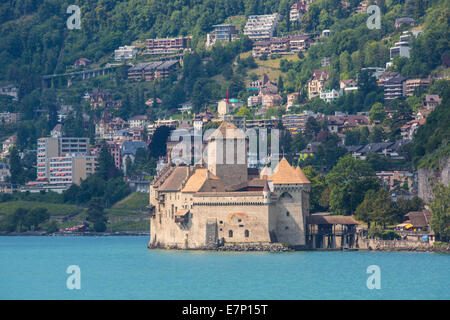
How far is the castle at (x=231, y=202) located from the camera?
101 meters

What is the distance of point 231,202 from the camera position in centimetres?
10125

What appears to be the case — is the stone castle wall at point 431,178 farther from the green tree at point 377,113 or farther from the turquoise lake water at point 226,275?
the green tree at point 377,113

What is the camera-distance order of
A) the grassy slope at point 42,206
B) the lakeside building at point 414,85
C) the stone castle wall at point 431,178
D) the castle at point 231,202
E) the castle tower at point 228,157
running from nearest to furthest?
the castle at point 231,202, the castle tower at point 228,157, the stone castle wall at point 431,178, the grassy slope at point 42,206, the lakeside building at point 414,85

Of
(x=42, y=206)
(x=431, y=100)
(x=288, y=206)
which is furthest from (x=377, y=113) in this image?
(x=288, y=206)

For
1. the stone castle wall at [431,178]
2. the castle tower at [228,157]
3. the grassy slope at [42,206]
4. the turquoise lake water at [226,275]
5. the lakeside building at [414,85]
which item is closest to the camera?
the turquoise lake water at [226,275]

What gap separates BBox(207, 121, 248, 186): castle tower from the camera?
10812 centimetres

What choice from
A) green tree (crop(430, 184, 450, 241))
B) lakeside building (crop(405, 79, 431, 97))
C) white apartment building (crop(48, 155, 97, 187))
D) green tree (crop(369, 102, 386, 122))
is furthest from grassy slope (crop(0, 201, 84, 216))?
green tree (crop(430, 184, 450, 241))

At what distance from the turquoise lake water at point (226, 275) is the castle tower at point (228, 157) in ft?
27.2

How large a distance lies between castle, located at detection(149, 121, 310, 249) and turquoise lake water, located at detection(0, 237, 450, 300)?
187 cm

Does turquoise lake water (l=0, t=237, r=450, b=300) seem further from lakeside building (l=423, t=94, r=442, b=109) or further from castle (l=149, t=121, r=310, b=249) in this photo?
lakeside building (l=423, t=94, r=442, b=109)

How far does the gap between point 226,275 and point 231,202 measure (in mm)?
15755

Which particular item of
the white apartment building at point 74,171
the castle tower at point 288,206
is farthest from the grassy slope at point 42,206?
the castle tower at point 288,206

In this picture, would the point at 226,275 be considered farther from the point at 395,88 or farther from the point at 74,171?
the point at 74,171
